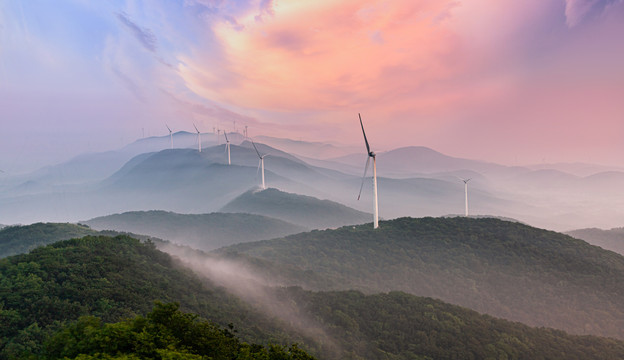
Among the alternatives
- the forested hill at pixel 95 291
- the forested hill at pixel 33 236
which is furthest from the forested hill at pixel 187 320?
the forested hill at pixel 33 236

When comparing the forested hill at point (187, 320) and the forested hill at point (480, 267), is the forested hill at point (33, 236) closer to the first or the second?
the forested hill at point (480, 267)

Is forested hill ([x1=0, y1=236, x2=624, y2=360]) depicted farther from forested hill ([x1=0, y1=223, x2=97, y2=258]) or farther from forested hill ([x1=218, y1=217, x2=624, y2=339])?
forested hill ([x1=0, y1=223, x2=97, y2=258])

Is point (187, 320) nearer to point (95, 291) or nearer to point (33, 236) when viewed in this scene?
point (95, 291)

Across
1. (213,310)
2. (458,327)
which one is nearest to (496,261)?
(458,327)

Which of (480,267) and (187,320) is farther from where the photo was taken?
(480,267)

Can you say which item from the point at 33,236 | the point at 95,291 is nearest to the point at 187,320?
the point at 95,291

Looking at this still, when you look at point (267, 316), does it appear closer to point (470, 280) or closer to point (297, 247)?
point (470, 280)
